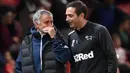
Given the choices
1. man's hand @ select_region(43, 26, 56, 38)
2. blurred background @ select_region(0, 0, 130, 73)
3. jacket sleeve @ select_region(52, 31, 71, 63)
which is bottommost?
blurred background @ select_region(0, 0, 130, 73)

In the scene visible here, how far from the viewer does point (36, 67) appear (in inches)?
225

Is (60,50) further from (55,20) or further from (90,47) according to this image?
(55,20)

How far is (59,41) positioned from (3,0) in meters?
3.80

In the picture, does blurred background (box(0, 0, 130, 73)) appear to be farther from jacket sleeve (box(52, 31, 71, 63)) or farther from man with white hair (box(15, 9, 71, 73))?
jacket sleeve (box(52, 31, 71, 63))

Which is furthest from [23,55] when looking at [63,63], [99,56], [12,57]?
[12,57]

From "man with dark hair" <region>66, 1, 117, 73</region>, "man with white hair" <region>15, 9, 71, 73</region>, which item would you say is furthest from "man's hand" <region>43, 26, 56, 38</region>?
"man with dark hair" <region>66, 1, 117, 73</region>

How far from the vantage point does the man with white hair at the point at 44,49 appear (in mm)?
5578

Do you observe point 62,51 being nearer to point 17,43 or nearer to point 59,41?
point 59,41

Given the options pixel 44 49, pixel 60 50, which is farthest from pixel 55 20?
pixel 60 50

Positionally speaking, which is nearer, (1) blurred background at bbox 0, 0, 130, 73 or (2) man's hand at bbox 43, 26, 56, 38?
(2) man's hand at bbox 43, 26, 56, 38

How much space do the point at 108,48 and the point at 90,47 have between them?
0.75ft

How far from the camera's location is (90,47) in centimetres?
563

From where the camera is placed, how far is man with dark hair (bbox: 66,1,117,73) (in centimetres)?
555

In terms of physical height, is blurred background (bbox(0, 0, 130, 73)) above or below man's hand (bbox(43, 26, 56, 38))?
below
